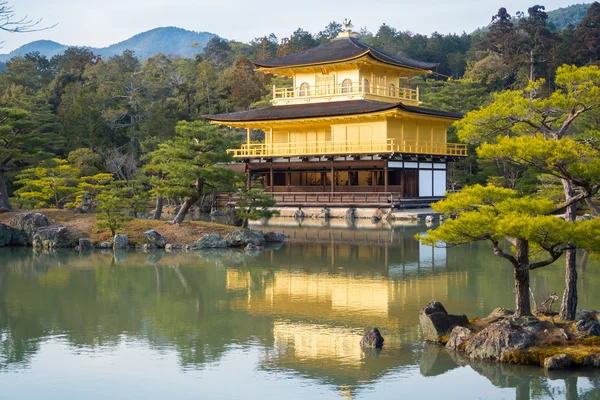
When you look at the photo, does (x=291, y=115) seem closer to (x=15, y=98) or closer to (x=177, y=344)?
(x=15, y=98)

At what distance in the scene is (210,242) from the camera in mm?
19750

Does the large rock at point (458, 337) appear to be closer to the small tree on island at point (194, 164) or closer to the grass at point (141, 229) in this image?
the grass at point (141, 229)

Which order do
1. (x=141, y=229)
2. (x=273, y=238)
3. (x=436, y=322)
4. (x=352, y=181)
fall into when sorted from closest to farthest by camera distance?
(x=436, y=322) → (x=141, y=229) → (x=273, y=238) → (x=352, y=181)

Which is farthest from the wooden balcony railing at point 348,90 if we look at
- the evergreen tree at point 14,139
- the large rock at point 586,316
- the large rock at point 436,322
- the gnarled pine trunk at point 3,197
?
the large rock at point 436,322

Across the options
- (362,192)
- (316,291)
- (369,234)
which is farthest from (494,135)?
(362,192)

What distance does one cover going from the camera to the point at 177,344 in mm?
9492

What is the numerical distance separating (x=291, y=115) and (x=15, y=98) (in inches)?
655

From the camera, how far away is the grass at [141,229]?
20078 mm

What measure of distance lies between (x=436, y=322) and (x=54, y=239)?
1361 cm

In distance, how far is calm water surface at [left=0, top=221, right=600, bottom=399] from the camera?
7.78m

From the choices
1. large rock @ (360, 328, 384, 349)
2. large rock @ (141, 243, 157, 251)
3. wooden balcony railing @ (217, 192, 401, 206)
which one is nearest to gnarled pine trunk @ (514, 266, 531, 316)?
large rock @ (360, 328, 384, 349)

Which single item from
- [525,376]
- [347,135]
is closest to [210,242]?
[525,376]

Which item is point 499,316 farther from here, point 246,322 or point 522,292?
point 246,322

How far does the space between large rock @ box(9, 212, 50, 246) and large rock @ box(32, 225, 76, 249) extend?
1.30ft
